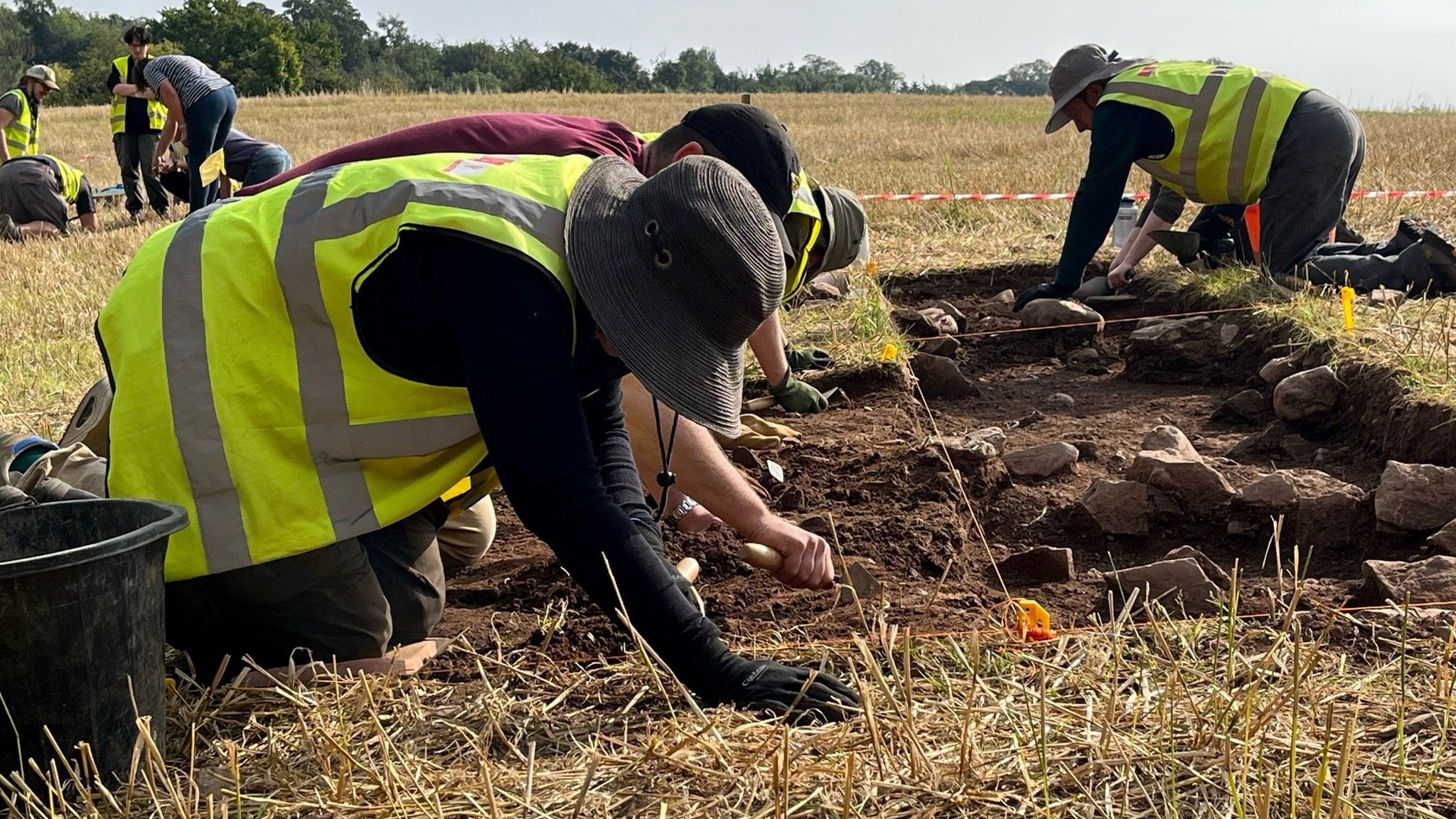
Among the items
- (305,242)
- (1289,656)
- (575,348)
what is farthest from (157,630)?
(1289,656)

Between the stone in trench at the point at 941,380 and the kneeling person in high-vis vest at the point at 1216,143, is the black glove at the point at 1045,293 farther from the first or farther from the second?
the stone in trench at the point at 941,380

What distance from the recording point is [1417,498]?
3699 mm

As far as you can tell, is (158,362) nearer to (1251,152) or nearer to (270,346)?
(270,346)

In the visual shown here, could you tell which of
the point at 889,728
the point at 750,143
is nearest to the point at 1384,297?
the point at 750,143

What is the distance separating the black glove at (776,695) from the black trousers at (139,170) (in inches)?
440

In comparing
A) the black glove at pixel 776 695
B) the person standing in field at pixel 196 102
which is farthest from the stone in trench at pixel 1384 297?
the person standing in field at pixel 196 102

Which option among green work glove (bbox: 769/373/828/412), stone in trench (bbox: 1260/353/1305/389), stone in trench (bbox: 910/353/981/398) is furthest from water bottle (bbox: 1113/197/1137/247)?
green work glove (bbox: 769/373/828/412)

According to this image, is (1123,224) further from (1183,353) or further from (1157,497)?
(1157,497)

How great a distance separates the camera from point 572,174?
2502 millimetres

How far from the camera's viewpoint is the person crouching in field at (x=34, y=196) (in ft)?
35.3

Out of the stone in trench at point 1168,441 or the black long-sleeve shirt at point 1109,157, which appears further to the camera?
the black long-sleeve shirt at point 1109,157

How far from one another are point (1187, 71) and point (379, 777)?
569 cm

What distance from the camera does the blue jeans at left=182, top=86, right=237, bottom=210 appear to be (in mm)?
9062

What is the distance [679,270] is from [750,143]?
1.27 metres
